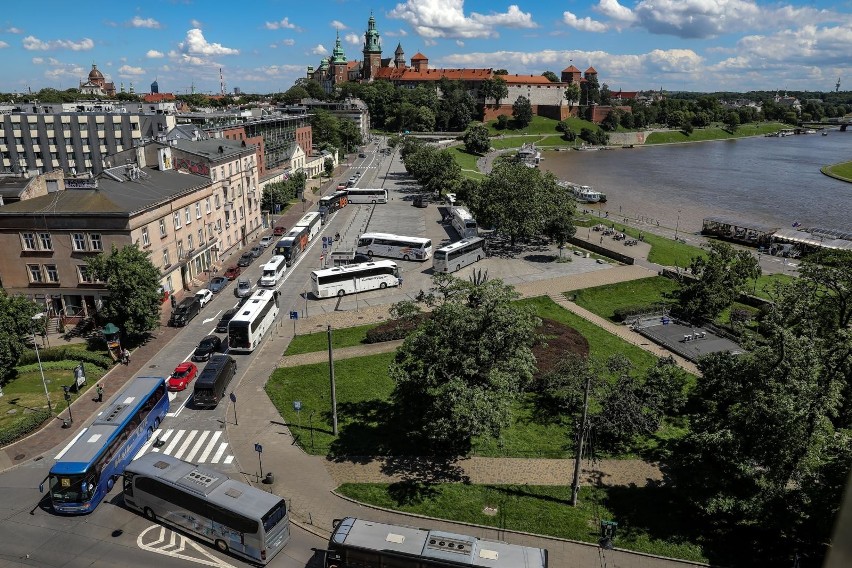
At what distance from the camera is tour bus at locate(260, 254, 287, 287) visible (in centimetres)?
5184

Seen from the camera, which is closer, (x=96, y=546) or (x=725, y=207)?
(x=96, y=546)

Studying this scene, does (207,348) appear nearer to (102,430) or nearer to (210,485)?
(102,430)

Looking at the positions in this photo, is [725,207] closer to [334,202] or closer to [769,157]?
[334,202]

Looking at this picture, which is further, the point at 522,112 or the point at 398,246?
the point at 522,112

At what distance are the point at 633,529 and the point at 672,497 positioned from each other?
304cm

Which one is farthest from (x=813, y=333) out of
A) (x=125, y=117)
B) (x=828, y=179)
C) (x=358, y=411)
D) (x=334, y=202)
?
(x=828, y=179)

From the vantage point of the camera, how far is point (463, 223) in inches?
2603

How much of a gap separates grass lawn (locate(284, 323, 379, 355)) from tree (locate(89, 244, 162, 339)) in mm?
10080

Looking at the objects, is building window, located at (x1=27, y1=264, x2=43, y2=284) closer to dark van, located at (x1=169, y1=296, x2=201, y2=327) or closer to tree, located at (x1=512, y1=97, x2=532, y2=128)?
dark van, located at (x1=169, y1=296, x2=201, y2=327)

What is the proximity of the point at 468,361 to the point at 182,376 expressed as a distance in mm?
19965

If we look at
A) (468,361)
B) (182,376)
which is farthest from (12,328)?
(468,361)

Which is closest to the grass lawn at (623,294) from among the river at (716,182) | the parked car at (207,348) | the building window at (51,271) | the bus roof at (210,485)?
the parked car at (207,348)

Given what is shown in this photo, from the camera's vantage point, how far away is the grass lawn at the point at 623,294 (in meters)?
48.8

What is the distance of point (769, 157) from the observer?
529ft
